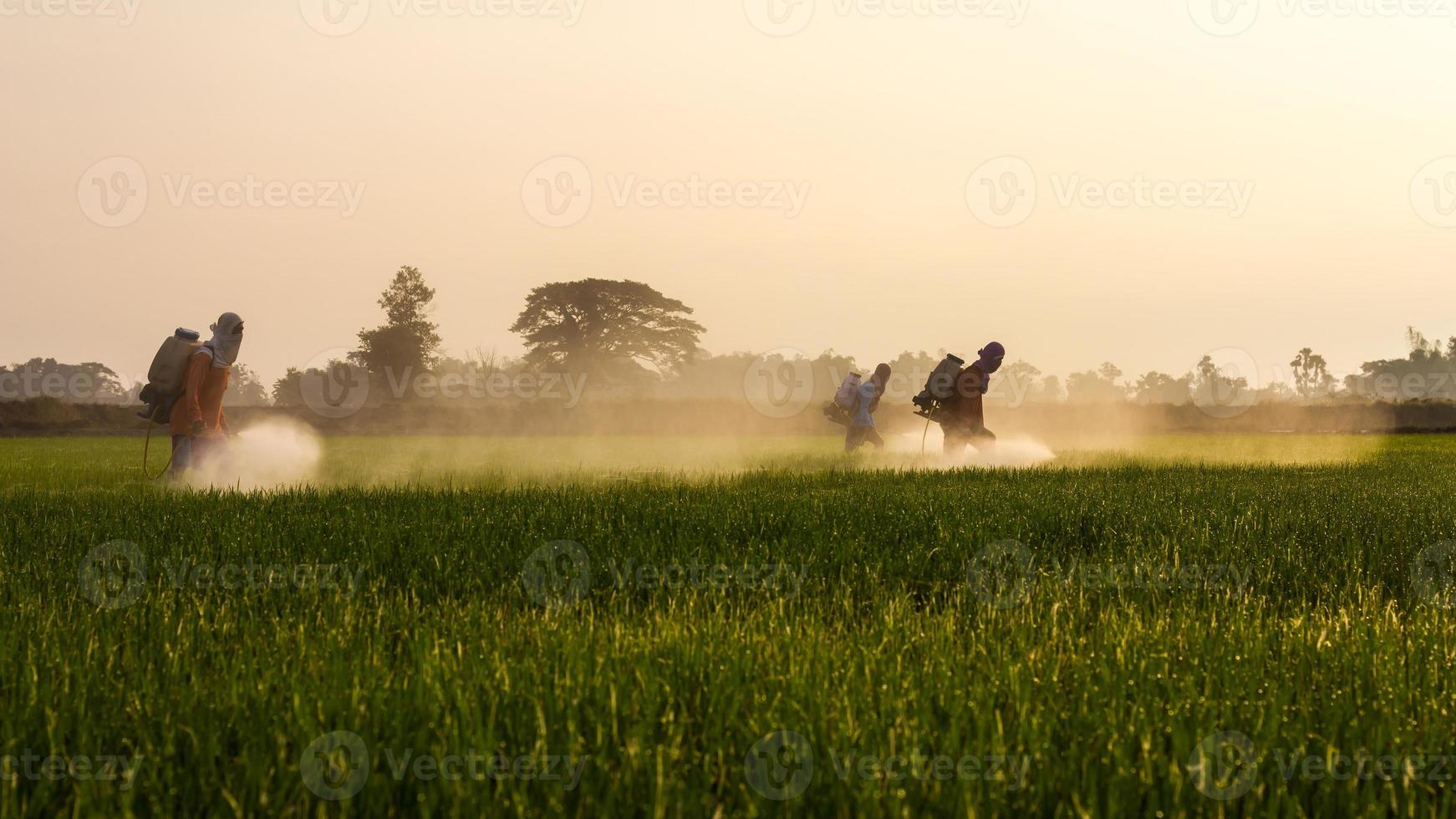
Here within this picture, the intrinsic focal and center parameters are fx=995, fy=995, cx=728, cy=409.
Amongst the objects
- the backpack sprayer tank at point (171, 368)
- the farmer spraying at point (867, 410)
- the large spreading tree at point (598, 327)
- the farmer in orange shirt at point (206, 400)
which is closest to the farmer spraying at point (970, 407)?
the farmer spraying at point (867, 410)

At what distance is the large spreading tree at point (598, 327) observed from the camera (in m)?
66.8

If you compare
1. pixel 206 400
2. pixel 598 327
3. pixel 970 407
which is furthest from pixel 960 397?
pixel 598 327

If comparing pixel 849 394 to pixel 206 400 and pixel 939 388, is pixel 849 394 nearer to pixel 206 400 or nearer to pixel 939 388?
pixel 939 388

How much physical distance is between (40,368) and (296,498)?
177167mm

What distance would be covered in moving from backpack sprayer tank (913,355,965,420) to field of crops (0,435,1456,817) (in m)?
9.04

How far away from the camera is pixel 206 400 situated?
41.3 feet

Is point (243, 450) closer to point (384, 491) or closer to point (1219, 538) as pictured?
point (384, 491)

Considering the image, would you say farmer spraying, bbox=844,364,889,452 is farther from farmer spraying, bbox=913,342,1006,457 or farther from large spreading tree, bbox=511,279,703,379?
large spreading tree, bbox=511,279,703,379

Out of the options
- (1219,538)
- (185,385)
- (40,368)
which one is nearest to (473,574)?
(1219,538)

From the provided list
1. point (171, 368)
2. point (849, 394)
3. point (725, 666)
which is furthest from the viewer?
point (849, 394)

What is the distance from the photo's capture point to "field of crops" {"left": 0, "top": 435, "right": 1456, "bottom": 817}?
2672mm

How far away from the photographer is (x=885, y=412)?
161 feet

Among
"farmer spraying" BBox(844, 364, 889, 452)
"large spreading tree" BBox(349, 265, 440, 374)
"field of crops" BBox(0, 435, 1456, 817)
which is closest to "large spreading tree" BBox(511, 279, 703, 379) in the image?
"large spreading tree" BBox(349, 265, 440, 374)

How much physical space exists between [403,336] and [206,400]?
2226 inches
